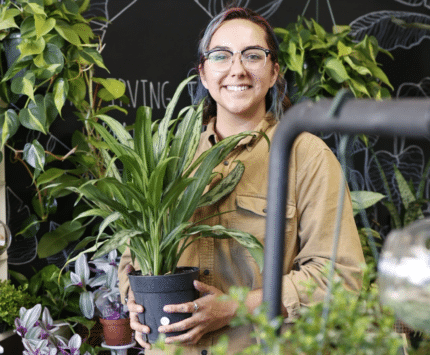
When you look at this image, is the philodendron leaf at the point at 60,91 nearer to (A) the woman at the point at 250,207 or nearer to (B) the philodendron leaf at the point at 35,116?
(B) the philodendron leaf at the point at 35,116

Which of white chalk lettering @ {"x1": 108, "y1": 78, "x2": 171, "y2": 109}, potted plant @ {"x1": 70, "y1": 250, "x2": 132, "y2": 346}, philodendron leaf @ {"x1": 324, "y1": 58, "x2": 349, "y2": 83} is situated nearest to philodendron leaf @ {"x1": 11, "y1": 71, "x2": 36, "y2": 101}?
white chalk lettering @ {"x1": 108, "y1": 78, "x2": 171, "y2": 109}

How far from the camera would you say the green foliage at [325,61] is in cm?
A: 214

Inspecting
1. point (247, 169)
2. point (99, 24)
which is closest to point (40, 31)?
point (99, 24)

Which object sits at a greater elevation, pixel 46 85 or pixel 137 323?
pixel 46 85

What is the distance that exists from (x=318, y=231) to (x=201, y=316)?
1.10 feet

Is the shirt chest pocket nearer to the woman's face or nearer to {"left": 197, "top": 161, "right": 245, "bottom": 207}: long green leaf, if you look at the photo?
{"left": 197, "top": 161, "right": 245, "bottom": 207}: long green leaf

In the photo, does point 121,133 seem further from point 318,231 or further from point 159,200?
point 318,231

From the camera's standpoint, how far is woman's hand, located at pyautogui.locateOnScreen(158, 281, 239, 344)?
113cm

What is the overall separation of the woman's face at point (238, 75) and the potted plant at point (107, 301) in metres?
0.82

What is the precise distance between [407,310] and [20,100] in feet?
6.17

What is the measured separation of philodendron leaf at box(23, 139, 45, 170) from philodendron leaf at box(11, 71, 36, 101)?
19 centimetres

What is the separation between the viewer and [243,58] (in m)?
1.35

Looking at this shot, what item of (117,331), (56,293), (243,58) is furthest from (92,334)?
(243,58)

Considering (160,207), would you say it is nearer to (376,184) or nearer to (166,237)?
(166,237)
